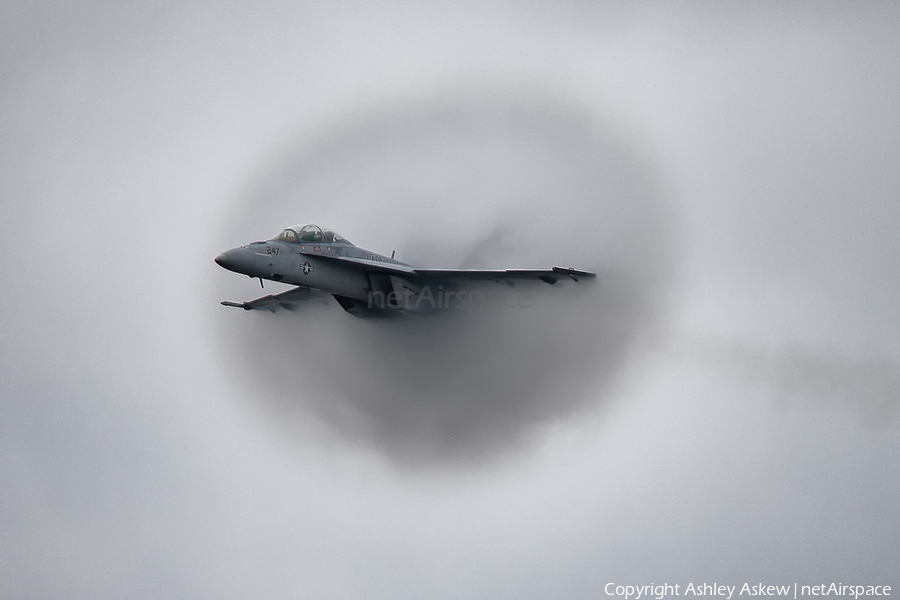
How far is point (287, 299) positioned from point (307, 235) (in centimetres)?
560

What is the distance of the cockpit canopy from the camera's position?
80.6ft

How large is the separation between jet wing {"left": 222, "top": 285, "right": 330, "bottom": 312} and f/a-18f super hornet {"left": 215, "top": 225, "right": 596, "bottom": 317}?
145 inches

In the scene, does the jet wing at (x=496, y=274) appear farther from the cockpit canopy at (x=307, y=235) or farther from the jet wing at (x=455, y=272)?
the cockpit canopy at (x=307, y=235)

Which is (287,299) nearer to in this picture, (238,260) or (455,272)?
(238,260)

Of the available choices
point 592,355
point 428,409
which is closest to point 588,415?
point 592,355

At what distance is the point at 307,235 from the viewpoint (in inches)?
975

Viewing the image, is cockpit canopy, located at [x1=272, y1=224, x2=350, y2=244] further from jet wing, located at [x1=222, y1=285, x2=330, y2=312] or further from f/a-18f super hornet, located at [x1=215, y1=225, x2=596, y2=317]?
jet wing, located at [x1=222, y1=285, x2=330, y2=312]

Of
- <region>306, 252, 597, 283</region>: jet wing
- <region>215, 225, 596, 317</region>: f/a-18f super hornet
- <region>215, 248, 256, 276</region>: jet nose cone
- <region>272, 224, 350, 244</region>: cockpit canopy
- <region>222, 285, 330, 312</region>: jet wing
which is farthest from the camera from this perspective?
<region>222, 285, 330, 312</region>: jet wing

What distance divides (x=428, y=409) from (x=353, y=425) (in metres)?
3.08

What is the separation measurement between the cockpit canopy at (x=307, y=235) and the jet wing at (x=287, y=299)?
4606 mm

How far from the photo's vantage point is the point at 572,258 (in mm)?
29578

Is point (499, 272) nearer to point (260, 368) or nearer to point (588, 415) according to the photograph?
point (588, 415)

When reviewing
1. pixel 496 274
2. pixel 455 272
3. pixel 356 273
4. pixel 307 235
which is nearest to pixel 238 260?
pixel 307 235

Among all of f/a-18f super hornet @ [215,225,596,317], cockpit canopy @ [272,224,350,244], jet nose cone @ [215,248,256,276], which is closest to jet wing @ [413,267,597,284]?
f/a-18f super hornet @ [215,225,596,317]
